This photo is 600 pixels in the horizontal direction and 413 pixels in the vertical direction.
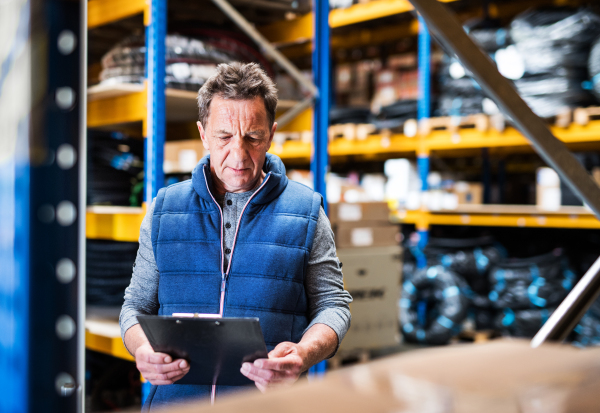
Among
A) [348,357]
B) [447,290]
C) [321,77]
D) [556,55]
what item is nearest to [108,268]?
[321,77]

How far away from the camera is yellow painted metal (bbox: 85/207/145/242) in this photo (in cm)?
267

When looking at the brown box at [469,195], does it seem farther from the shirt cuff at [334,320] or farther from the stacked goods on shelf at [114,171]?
the shirt cuff at [334,320]

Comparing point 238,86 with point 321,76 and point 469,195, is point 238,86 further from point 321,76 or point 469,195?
point 469,195

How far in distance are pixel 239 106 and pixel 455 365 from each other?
4.49 feet

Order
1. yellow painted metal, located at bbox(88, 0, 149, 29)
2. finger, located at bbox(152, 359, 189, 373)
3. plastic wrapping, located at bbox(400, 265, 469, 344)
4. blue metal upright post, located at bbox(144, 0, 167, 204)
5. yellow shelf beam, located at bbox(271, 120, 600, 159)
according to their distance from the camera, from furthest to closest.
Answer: plastic wrapping, located at bbox(400, 265, 469, 344), yellow shelf beam, located at bbox(271, 120, 600, 159), yellow painted metal, located at bbox(88, 0, 149, 29), blue metal upright post, located at bbox(144, 0, 167, 204), finger, located at bbox(152, 359, 189, 373)

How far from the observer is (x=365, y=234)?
13.4 feet

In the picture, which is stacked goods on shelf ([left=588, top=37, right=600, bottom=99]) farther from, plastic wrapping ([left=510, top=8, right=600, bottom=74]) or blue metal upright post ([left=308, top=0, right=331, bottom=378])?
blue metal upright post ([left=308, top=0, right=331, bottom=378])

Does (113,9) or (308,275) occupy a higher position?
(113,9)

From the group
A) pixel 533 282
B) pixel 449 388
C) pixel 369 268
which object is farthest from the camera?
pixel 533 282

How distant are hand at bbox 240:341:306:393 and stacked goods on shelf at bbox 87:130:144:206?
6.16 ft

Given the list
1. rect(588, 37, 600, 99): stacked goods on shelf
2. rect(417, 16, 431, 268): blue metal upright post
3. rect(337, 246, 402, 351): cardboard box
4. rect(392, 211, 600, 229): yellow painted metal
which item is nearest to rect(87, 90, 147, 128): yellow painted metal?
rect(337, 246, 402, 351): cardboard box

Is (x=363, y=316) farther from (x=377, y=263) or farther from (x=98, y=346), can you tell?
(x=98, y=346)

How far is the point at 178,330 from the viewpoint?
54.0 inches

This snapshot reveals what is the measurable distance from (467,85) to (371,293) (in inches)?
86.3
